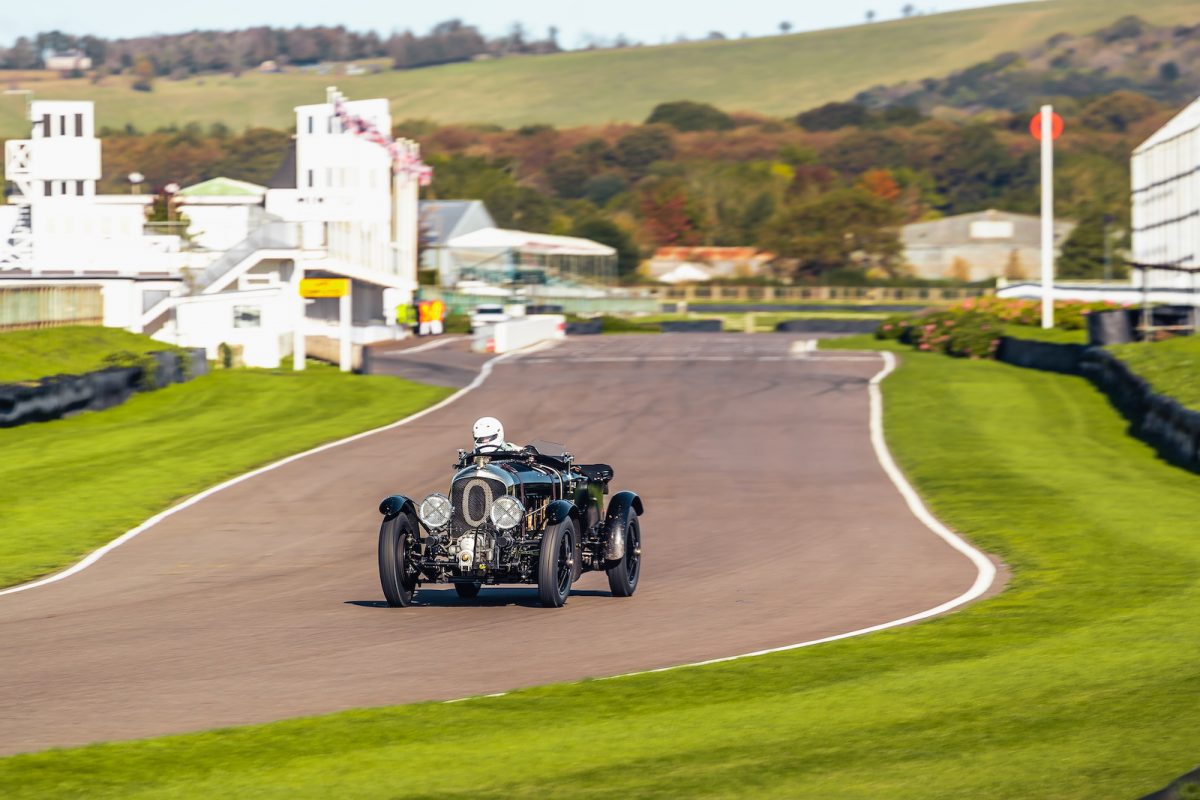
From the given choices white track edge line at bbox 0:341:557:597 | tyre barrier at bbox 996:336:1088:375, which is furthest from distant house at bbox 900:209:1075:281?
white track edge line at bbox 0:341:557:597

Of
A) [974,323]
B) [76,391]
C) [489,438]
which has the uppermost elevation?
[974,323]

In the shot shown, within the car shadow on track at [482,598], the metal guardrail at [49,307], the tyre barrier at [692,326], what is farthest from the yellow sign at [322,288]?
the car shadow on track at [482,598]

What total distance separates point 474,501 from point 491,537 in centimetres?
35

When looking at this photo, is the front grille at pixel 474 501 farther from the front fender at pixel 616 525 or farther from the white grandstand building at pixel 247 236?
the white grandstand building at pixel 247 236

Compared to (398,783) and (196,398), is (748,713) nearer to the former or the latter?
(398,783)

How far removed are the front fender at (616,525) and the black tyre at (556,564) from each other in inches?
16.0

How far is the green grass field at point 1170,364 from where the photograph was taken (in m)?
31.2

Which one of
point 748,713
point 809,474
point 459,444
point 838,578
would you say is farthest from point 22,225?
point 748,713

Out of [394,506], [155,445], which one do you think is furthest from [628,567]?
[155,445]

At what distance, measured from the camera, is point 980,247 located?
600 ft

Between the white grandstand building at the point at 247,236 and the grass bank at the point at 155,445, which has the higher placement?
the white grandstand building at the point at 247,236

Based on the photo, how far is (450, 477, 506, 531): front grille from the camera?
14359 millimetres

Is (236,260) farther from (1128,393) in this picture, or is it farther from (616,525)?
(616,525)

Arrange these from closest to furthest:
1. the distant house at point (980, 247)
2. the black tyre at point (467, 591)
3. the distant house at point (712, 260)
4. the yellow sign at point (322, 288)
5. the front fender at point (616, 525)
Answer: the front fender at point (616, 525) < the black tyre at point (467, 591) < the yellow sign at point (322, 288) < the distant house at point (980, 247) < the distant house at point (712, 260)
